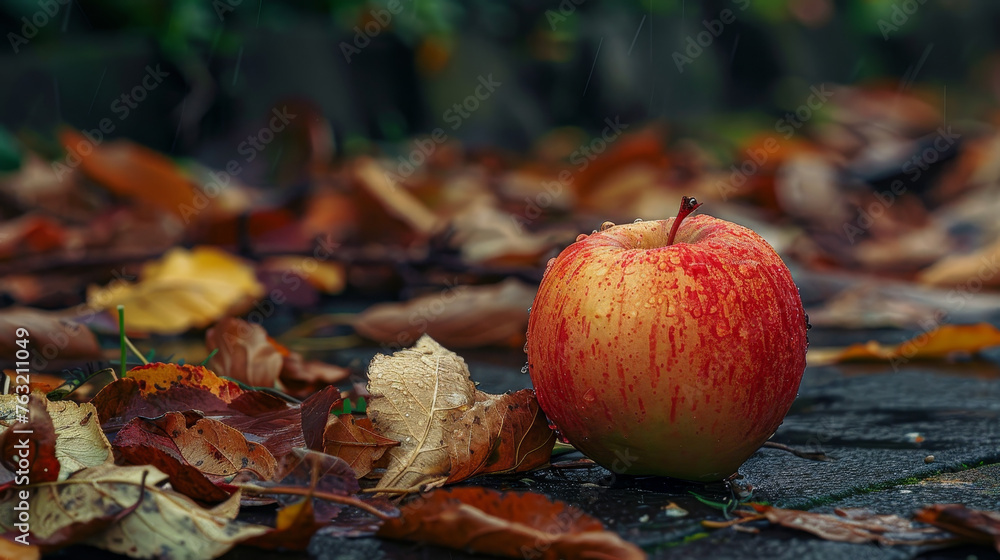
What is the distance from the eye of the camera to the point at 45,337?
7.89ft

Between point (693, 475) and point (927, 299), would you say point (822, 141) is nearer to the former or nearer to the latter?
point (927, 299)

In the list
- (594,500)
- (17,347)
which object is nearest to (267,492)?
(594,500)

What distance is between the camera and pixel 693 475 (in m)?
1.45

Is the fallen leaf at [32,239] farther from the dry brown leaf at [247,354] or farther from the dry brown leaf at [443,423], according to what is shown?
the dry brown leaf at [443,423]

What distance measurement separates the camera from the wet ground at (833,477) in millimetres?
1180
